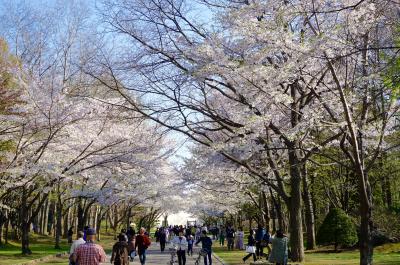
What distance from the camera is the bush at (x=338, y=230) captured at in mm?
25562

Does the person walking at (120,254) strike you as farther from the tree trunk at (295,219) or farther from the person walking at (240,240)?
the person walking at (240,240)

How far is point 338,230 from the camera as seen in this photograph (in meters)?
25.7

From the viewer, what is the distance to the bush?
2556 centimetres

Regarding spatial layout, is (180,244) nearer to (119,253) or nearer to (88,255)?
(119,253)

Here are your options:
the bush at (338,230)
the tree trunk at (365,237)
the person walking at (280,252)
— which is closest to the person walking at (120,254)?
the person walking at (280,252)

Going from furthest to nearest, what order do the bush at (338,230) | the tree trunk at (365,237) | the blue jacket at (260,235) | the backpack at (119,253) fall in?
1. the bush at (338,230)
2. the blue jacket at (260,235)
3. the backpack at (119,253)
4. the tree trunk at (365,237)

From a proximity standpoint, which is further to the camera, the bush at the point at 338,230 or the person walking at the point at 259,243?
the bush at the point at 338,230

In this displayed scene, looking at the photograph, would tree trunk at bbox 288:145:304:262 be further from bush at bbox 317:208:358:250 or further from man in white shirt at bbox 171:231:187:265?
bush at bbox 317:208:358:250

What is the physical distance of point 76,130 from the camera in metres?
19.7

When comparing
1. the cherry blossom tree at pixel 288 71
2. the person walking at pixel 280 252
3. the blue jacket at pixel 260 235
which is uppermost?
the cherry blossom tree at pixel 288 71

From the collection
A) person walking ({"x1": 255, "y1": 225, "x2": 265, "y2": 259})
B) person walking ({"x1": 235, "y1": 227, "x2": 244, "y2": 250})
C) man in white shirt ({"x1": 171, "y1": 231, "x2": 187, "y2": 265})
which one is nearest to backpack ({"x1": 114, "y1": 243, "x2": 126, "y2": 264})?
man in white shirt ({"x1": 171, "y1": 231, "x2": 187, "y2": 265})

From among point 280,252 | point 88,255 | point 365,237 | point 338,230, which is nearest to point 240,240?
point 338,230

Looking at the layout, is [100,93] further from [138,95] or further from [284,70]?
[284,70]

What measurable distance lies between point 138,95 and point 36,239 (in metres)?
28.1
